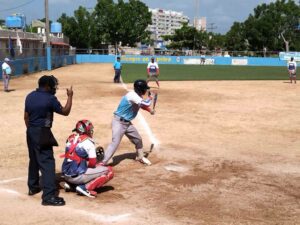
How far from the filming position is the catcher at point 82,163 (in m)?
6.30

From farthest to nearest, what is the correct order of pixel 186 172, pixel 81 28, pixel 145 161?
pixel 81 28 < pixel 145 161 < pixel 186 172

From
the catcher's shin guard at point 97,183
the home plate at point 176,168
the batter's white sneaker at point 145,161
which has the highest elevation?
the catcher's shin guard at point 97,183

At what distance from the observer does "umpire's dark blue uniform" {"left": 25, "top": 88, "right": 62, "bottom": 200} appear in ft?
19.7

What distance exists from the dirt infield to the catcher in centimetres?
21

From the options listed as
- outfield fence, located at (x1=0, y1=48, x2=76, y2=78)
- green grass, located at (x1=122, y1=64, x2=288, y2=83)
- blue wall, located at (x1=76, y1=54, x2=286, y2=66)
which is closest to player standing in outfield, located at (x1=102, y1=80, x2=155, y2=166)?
green grass, located at (x1=122, y1=64, x2=288, y2=83)

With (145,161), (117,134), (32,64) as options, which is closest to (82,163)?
(117,134)

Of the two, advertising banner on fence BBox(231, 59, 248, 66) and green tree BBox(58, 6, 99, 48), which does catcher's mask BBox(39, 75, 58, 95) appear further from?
green tree BBox(58, 6, 99, 48)

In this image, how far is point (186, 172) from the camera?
791 cm

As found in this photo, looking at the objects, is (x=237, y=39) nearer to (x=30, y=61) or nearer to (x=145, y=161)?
(x=30, y=61)

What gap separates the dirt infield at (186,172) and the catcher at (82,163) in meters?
0.21

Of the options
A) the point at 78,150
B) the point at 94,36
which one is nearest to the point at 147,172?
the point at 78,150

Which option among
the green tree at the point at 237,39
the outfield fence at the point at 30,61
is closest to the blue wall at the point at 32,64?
the outfield fence at the point at 30,61

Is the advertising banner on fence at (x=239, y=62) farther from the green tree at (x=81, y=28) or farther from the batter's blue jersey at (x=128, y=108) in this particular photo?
the batter's blue jersey at (x=128, y=108)

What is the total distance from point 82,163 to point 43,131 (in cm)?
81
